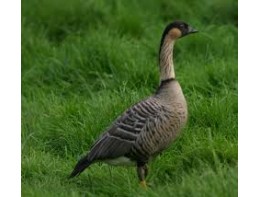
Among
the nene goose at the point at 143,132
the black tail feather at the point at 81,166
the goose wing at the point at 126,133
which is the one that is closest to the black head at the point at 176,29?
the nene goose at the point at 143,132

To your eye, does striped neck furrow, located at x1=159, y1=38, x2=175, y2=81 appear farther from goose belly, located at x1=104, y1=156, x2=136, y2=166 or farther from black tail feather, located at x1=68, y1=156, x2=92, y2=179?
black tail feather, located at x1=68, y1=156, x2=92, y2=179

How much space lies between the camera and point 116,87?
748cm

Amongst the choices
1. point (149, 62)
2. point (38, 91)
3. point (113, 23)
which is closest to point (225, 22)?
point (113, 23)

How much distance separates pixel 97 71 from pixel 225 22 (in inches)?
74.9

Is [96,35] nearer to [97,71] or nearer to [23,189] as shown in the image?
[97,71]

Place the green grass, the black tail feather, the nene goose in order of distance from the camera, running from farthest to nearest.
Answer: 1. the green grass
2. the black tail feather
3. the nene goose

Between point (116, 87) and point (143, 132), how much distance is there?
7.14ft

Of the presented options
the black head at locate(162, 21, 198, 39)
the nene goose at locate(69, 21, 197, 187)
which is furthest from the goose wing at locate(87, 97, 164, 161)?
the black head at locate(162, 21, 198, 39)

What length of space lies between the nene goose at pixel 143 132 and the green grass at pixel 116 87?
0.18 metres

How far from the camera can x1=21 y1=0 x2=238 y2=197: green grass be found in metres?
5.55

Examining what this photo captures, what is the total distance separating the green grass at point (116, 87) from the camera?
18.2 ft

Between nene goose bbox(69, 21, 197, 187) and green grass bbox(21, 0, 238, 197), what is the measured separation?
0.60 feet

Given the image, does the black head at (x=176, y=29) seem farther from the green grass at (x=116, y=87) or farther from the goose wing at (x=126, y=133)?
the green grass at (x=116, y=87)

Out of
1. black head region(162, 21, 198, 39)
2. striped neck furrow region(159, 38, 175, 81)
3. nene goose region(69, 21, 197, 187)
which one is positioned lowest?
nene goose region(69, 21, 197, 187)
